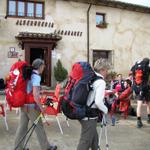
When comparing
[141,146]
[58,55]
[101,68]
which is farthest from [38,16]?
[101,68]

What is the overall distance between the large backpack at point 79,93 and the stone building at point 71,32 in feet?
49.5

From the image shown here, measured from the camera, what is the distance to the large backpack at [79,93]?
4.80m

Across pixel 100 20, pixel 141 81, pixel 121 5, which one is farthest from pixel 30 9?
pixel 141 81

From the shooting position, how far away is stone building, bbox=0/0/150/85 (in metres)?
20.0

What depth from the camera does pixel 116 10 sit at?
76.4ft

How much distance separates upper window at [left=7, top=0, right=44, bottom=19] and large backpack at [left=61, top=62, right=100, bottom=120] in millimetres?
15799

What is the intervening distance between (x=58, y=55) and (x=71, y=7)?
2.94 metres

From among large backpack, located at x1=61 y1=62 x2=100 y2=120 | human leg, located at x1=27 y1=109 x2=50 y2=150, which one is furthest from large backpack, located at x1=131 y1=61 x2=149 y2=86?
large backpack, located at x1=61 y1=62 x2=100 y2=120

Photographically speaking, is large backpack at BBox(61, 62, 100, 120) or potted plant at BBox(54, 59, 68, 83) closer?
large backpack at BBox(61, 62, 100, 120)

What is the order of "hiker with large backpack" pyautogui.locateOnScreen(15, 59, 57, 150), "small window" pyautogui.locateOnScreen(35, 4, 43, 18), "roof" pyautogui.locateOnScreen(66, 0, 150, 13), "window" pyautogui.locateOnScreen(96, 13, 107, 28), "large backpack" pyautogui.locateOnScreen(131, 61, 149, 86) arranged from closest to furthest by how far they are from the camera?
"hiker with large backpack" pyautogui.locateOnScreen(15, 59, 57, 150), "large backpack" pyautogui.locateOnScreen(131, 61, 149, 86), "small window" pyautogui.locateOnScreen(35, 4, 43, 18), "roof" pyautogui.locateOnScreen(66, 0, 150, 13), "window" pyautogui.locateOnScreen(96, 13, 107, 28)

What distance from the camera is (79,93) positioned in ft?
15.7

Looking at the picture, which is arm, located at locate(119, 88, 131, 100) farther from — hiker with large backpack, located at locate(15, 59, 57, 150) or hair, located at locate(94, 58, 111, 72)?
hair, located at locate(94, 58, 111, 72)

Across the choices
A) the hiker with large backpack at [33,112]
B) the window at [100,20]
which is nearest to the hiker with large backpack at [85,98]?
the hiker with large backpack at [33,112]

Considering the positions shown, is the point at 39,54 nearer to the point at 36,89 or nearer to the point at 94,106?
the point at 36,89
